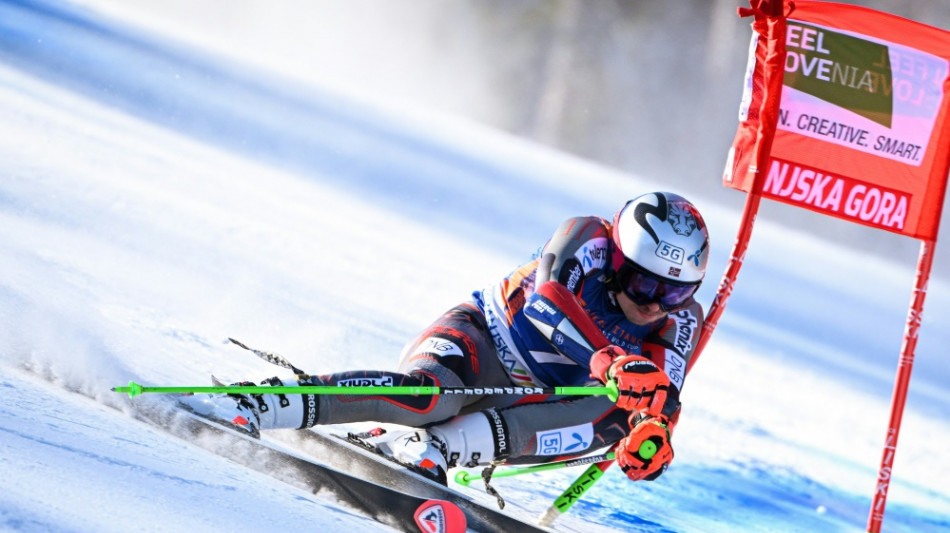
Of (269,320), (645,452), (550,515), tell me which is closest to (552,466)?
(550,515)

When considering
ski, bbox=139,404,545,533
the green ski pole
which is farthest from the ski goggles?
ski, bbox=139,404,545,533

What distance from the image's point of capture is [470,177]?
22.0m

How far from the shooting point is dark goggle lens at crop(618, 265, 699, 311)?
→ 4.42m

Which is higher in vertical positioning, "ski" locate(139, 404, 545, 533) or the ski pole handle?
the ski pole handle

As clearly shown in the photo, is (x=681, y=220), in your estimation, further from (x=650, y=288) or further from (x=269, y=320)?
(x=269, y=320)

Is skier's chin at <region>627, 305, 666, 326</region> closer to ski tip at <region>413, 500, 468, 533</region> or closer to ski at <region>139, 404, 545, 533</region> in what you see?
ski at <region>139, 404, 545, 533</region>

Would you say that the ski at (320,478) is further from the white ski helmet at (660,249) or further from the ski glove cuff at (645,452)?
the white ski helmet at (660,249)

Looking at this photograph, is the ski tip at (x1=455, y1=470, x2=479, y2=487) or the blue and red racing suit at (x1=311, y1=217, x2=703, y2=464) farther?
the ski tip at (x1=455, y1=470, x2=479, y2=487)

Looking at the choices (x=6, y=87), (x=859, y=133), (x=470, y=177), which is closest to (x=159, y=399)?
(x=859, y=133)

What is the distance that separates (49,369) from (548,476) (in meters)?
2.67

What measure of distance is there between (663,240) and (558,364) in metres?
0.72

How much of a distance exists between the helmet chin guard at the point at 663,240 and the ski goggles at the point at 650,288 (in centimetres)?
2

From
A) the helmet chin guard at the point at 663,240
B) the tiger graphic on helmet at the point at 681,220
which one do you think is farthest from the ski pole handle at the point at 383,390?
the tiger graphic on helmet at the point at 681,220

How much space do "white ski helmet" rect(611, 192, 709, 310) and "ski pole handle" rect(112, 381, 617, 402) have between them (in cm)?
56
